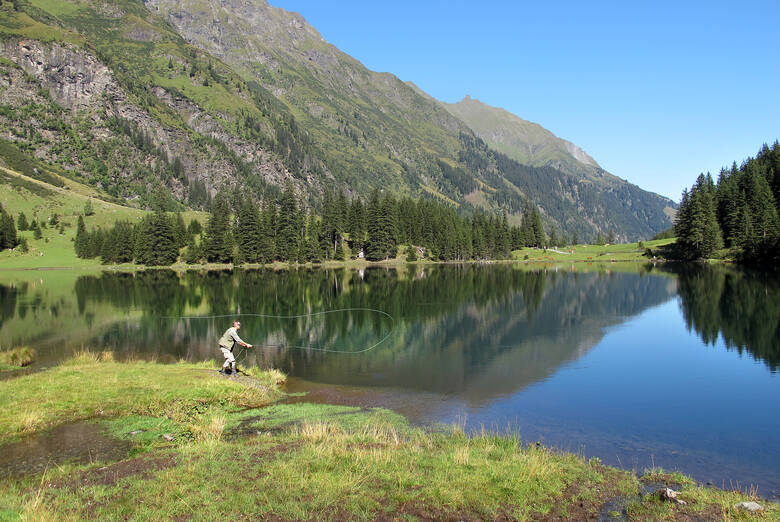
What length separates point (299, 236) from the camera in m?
147

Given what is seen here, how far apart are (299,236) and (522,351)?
12102 cm

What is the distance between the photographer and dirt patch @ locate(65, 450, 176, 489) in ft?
35.7

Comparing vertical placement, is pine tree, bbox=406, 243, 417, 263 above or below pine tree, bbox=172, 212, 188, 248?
below

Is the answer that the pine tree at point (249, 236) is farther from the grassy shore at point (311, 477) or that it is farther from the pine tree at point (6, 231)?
the grassy shore at point (311, 477)

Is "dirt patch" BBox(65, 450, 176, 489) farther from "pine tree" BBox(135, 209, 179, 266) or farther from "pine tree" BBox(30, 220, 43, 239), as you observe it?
"pine tree" BBox(30, 220, 43, 239)

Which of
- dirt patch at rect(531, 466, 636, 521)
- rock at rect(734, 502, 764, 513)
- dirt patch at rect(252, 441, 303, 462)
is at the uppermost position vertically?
rock at rect(734, 502, 764, 513)

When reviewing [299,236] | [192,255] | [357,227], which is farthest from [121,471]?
[357,227]

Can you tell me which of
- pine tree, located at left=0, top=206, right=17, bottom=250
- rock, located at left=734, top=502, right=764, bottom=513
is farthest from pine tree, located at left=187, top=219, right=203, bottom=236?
rock, located at left=734, top=502, right=764, bottom=513

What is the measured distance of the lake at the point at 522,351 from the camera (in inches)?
704

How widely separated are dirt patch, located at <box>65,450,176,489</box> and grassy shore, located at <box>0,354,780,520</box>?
0.06m

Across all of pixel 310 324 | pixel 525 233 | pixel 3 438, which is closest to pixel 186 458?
pixel 3 438

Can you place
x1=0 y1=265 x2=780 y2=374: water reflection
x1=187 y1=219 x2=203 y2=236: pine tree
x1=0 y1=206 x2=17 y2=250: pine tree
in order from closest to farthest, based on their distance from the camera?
x1=0 y1=265 x2=780 y2=374: water reflection
x1=0 y1=206 x2=17 y2=250: pine tree
x1=187 y1=219 x2=203 y2=236: pine tree

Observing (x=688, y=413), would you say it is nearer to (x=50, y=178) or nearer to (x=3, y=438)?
(x=3, y=438)

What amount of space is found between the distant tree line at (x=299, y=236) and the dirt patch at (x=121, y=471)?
5141 inches
